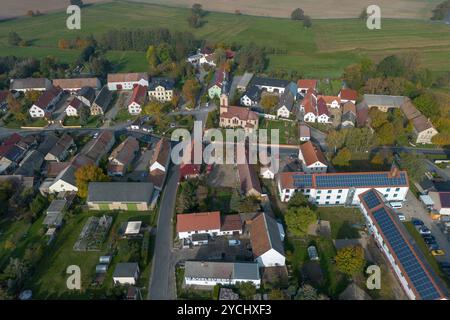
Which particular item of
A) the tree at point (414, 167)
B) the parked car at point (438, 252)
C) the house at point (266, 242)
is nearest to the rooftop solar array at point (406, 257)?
the parked car at point (438, 252)

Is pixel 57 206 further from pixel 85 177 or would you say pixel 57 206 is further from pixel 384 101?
pixel 384 101

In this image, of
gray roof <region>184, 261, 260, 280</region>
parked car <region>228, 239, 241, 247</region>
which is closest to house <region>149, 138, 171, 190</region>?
parked car <region>228, 239, 241, 247</region>

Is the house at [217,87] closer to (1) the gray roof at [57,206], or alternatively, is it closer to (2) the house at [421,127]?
(2) the house at [421,127]

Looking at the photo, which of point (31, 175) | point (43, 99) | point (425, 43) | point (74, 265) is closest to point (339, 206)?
point (74, 265)

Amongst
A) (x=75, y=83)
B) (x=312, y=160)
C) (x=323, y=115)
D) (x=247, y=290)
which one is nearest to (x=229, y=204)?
(x=247, y=290)

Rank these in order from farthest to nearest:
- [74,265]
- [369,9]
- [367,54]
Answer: [369,9] < [367,54] < [74,265]

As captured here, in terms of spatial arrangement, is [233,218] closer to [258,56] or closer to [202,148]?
[202,148]
